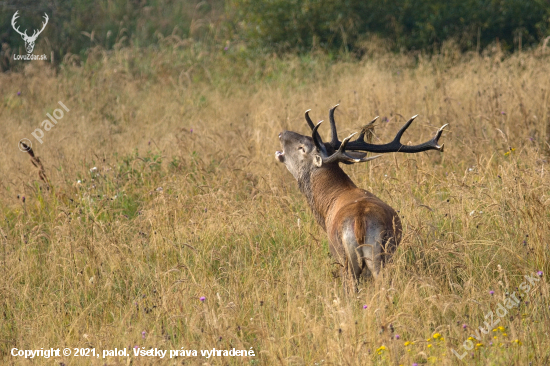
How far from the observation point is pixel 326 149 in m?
5.22

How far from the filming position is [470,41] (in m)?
11.3

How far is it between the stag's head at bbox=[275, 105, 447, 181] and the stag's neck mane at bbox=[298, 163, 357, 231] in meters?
0.06

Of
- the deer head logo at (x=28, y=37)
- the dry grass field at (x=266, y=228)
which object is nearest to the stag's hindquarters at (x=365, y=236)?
the dry grass field at (x=266, y=228)

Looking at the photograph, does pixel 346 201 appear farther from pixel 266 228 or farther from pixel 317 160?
pixel 266 228

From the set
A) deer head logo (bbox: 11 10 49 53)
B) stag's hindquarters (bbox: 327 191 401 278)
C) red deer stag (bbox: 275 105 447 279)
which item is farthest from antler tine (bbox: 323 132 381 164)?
deer head logo (bbox: 11 10 49 53)

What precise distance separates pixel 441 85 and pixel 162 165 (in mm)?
4447

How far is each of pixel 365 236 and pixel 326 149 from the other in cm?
126

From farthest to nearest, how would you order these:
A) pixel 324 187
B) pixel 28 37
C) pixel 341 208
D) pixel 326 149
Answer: pixel 28 37 < pixel 326 149 < pixel 324 187 < pixel 341 208

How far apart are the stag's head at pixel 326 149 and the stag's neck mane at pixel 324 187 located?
0.20 ft

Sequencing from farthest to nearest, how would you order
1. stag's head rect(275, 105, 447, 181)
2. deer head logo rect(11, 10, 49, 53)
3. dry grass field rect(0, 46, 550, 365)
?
deer head logo rect(11, 10, 49, 53)
stag's head rect(275, 105, 447, 181)
dry grass field rect(0, 46, 550, 365)

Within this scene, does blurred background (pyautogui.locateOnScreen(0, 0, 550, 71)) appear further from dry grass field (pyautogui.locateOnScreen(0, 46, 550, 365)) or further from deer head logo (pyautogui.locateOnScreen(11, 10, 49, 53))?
dry grass field (pyautogui.locateOnScreen(0, 46, 550, 365))

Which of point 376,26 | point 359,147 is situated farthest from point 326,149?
point 376,26

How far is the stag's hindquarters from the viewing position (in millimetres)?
4156

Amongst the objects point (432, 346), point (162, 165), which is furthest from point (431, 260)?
point (162, 165)
